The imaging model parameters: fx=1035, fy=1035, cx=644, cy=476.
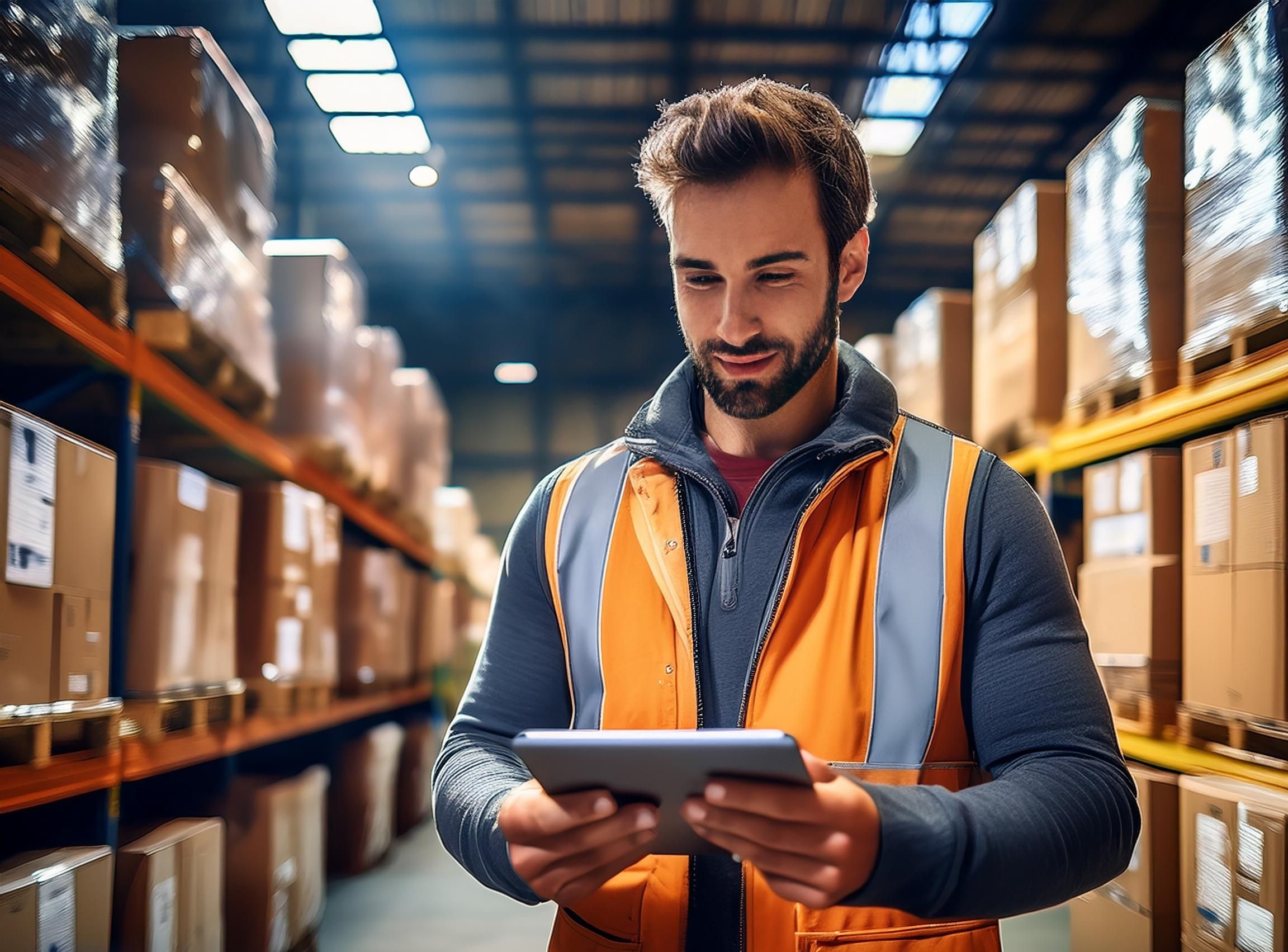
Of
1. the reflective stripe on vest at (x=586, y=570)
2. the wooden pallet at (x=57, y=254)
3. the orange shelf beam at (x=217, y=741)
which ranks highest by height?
the wooden pallet at (x=57, y=254)

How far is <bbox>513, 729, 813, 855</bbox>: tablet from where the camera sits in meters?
1.14

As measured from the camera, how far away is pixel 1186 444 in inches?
122

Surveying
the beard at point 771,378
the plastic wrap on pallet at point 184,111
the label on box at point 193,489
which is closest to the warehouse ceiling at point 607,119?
the plastic wrap on pallet at point 184,111

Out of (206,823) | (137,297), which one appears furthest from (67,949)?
(137,297)

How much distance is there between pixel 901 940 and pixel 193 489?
2637 mm

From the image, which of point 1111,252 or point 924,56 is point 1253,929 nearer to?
point 1111,252

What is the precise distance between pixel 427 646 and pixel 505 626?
20.5 feet

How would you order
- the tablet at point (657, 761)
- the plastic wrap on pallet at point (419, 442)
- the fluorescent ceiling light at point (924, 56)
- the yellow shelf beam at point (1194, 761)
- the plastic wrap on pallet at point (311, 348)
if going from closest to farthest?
the tablet at point (657, 761)
the yellow shelf beam at point (1194, 761)
the plastic wrap on pallet at point (311, 348)
the fluorescent ceiling light at point (924, 56)
the plastic wrap on pallet at point (419, 442)

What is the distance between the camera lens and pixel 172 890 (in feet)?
10.00

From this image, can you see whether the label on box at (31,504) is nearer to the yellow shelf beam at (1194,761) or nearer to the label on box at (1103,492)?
the yellow shelf beam at (1194,761)

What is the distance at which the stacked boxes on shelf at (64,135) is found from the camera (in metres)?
2.17

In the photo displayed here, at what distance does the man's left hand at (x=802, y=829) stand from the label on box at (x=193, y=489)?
2.50 m

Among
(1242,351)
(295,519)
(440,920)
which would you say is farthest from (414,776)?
(1242,351)

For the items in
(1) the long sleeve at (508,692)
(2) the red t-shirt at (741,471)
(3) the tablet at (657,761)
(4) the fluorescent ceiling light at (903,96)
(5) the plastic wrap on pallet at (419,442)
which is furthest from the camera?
(4) the fluorescent ceiling light at (903,96)
